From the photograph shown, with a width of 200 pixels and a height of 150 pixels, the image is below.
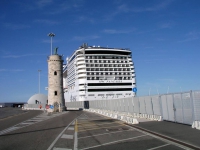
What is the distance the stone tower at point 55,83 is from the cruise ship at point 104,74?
11599 millimetres

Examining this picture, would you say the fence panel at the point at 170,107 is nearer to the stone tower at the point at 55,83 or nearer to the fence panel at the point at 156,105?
the fence panel at the point at 156,105

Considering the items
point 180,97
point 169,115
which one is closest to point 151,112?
point 169,115

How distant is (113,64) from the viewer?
229 feet

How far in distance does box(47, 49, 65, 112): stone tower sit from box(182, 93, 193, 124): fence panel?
39446 mm

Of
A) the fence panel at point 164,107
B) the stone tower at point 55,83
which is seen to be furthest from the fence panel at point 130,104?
the stone tower at point 55,83

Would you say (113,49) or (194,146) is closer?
(194,146)

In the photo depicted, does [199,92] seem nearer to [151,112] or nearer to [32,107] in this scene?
[151,112]

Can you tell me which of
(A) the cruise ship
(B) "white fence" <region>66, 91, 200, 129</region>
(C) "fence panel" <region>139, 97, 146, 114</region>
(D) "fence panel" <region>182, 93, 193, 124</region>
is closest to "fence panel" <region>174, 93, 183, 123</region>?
(B) "white fence" <region>66, 91, 200, 129</region>

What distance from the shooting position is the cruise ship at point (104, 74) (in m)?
65.2

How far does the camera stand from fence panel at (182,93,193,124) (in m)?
15.4

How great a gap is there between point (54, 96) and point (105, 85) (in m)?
17.6

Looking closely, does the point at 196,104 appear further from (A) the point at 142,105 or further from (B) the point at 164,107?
(A) the point at 142,105

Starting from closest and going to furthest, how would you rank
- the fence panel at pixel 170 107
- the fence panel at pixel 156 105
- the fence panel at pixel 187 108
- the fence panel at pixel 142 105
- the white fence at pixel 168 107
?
1. the white fence at pixel 168 107
2. the fence panel at pixel 187 108
3. the fence panel at pixel 170 107
4. the fence panel at pixel 156 105
5. the fence panel at pixel 142 105

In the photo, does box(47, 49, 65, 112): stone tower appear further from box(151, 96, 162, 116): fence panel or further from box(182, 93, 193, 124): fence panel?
box(182, 93, 193, 124): fence panel
